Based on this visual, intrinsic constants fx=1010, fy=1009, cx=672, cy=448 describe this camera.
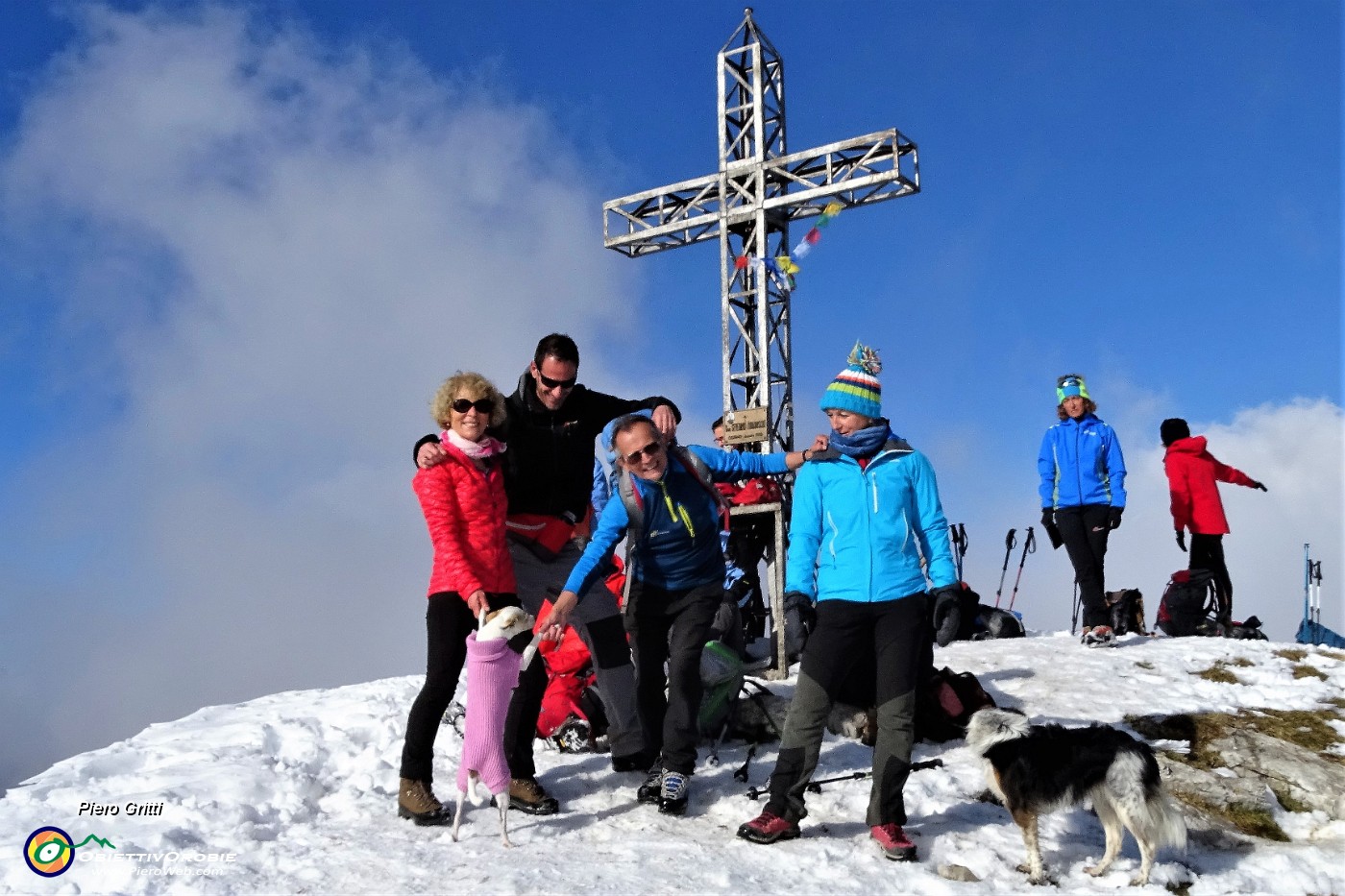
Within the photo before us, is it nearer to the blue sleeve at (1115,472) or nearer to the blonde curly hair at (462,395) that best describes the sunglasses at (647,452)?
the blonde curly hair at (462,395)

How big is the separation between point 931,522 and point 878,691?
857mm

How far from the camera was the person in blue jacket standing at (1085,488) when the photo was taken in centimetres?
935

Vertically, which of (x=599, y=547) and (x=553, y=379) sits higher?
(x=553, y=379)

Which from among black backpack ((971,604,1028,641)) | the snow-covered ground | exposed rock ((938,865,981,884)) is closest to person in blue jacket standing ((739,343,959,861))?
exposed rock ((938,865,981,884))

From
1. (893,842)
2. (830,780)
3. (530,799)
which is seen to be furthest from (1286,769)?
(530,799)

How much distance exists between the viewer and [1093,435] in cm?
938

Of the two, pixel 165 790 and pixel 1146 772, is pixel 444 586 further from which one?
pixel 1146 772

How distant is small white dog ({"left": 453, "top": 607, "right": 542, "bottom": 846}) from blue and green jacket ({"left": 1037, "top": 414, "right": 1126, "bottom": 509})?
6.28 meters

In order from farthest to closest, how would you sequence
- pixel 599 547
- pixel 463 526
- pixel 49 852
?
pixel 599 547 → pixel 463 526 → pixel 49 852

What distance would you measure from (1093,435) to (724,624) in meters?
3.87

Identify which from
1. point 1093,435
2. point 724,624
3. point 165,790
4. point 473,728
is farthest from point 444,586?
point 1093,435

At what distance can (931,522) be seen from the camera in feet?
16.2

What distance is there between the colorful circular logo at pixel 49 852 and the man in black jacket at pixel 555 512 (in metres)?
2.08

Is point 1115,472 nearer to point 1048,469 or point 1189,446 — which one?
point 1048,469
